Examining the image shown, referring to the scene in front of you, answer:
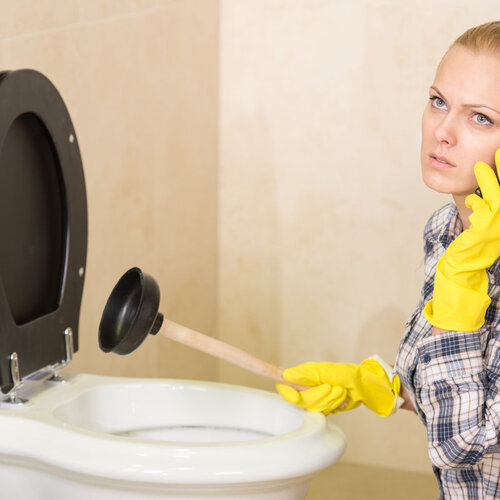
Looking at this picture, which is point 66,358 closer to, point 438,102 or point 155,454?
point 155,454

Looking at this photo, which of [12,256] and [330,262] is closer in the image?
[12,256]

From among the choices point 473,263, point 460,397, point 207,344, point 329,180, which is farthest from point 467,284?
point 329,180

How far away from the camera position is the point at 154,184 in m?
1.89

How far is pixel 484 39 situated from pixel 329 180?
44.0 inches

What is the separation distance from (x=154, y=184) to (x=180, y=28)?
1.27 feet

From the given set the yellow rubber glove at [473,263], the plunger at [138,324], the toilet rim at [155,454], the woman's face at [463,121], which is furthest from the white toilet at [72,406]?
the woman's face at [463,121]

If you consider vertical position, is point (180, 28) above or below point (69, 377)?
above

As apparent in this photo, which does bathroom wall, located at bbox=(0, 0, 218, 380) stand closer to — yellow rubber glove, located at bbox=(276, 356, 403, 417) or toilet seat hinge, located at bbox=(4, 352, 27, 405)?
toilet seat hinge, located at bbox=(4, 352, 27, 405)

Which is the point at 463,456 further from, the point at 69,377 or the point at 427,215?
the point at 427,215

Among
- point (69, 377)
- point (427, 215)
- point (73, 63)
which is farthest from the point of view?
point (427, 215)

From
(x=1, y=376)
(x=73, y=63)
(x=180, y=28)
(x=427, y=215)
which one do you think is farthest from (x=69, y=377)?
(x=427, y=215)

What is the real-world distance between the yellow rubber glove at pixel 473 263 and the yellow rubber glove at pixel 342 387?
0.26m

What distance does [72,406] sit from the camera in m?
1.20

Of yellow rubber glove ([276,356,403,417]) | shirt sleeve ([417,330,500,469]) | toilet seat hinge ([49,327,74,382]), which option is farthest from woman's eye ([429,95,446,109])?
toilet seat hinge ([49,327,74,382])
